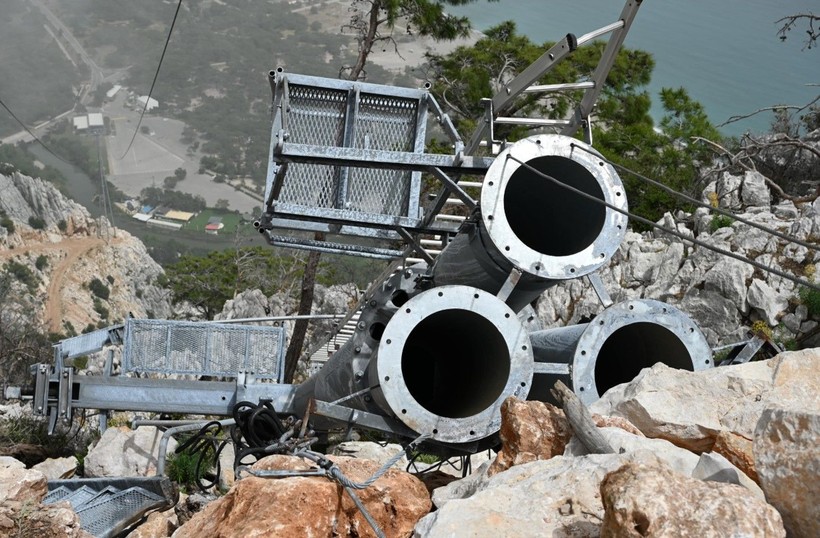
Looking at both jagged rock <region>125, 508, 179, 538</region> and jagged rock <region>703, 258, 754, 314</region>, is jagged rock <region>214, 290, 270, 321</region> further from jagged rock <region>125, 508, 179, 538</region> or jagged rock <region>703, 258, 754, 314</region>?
jagged rock <region>125, 508, 179, 538</region>

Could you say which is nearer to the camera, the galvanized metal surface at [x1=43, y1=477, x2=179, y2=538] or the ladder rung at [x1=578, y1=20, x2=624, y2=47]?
the ladder rung at [x1=578, y1=20, x2=624, y2=47]

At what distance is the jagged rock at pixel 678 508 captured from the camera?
11.3ft

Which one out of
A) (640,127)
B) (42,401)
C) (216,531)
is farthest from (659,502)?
(640,127)

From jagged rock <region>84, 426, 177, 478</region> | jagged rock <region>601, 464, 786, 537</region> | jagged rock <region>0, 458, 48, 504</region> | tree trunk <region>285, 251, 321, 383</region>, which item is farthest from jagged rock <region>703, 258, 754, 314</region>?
jagged rock <region>601, 464, 786, 537</region>

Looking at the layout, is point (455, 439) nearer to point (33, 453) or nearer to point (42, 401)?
point (42, 401)

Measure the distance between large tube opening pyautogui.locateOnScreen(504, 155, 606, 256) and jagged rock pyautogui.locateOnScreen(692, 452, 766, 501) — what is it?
2123mm

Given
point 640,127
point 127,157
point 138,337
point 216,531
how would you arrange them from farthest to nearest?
point 127,157 → point 640,127 → point 138,337 → point 216,531

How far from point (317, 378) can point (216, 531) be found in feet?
8.41

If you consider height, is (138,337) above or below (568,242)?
below

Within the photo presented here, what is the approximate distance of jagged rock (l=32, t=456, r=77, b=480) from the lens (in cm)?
1004

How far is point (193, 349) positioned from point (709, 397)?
20.8 ft

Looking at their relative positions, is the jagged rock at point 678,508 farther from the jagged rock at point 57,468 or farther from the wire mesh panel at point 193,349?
the jagged rock at point 57,468

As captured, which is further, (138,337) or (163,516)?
(138,337)

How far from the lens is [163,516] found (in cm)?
669
